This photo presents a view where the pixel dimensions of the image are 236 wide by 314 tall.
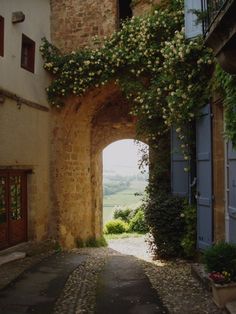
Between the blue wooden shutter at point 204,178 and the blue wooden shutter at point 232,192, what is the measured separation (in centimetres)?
84

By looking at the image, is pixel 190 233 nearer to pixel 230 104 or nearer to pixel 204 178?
pixel 204 178

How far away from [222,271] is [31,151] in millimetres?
5934

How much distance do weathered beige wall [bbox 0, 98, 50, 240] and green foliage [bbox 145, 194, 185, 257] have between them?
9.78 feet

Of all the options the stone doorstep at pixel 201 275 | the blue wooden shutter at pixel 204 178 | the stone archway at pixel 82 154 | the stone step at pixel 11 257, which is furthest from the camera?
the stone archway at pixel 82 154

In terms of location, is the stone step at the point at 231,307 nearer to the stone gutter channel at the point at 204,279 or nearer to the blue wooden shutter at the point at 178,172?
the stone gutter channel at the point at 204,279

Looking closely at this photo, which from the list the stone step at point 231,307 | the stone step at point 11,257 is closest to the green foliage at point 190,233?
the stone step at point 231,307

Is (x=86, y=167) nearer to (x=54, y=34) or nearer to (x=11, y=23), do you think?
(x=54, y=34)

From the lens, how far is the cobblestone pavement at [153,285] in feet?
17.5

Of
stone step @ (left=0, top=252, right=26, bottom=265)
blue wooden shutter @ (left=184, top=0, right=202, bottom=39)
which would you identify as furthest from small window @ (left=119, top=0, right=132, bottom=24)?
stone step @ (left=0, top=252, right=26, bottom=265)

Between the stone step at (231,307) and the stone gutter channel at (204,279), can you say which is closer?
the stone step at (231,307)

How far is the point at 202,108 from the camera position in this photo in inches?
299

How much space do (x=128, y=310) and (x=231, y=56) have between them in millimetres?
3207

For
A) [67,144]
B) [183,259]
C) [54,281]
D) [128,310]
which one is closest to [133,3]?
[67,144]

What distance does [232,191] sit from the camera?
20.3 ft
